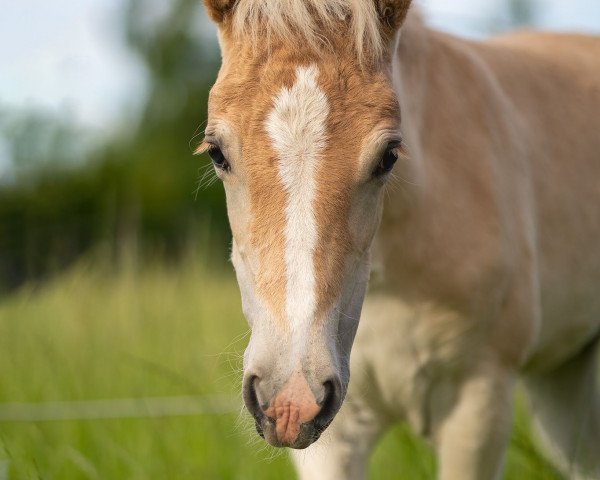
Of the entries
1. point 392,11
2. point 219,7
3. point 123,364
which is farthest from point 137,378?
point 392,11

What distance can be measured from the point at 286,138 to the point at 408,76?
925 millimetres

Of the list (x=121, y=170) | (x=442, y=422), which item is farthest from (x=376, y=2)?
(x=121, y=170)

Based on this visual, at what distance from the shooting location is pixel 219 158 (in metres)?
2.28

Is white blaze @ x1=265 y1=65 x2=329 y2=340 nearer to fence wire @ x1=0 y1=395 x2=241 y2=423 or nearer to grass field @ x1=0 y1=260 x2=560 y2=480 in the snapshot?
grass field @ x1=0 y1=260 x2=560 y2=480

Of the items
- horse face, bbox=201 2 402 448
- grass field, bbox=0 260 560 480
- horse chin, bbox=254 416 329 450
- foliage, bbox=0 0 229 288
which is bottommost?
foliage, bbox=0 0 229 288

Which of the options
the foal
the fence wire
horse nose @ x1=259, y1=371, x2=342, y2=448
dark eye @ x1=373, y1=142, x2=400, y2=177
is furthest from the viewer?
the fence wire

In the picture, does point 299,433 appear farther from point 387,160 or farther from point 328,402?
point 387,160

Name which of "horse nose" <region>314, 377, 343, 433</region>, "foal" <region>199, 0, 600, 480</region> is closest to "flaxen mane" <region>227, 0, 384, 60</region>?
"foal" <region>199, 0, 600, 480</region>

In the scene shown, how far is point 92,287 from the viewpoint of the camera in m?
5.92

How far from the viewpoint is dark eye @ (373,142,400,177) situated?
7.31 ft

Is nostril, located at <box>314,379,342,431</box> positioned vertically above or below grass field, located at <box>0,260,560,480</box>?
above

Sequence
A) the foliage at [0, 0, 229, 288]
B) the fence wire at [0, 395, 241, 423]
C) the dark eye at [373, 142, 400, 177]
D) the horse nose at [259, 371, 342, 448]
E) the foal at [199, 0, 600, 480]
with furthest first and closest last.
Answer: the foliage at [0, 0, 229, 288] → the fence wire at [0, 395, 241, 423] → the dark eye at [373, 142, 400, 177] → the foal at [199, 0, 600, 480] → the horse nose at [259, 371, 342, 448]

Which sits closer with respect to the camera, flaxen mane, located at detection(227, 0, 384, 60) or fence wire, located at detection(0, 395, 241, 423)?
flaxen mane, located at detection(227, 0, 384, 60)

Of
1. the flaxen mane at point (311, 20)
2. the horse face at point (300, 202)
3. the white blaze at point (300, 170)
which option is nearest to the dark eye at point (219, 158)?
the horse face at point (300, 202)
